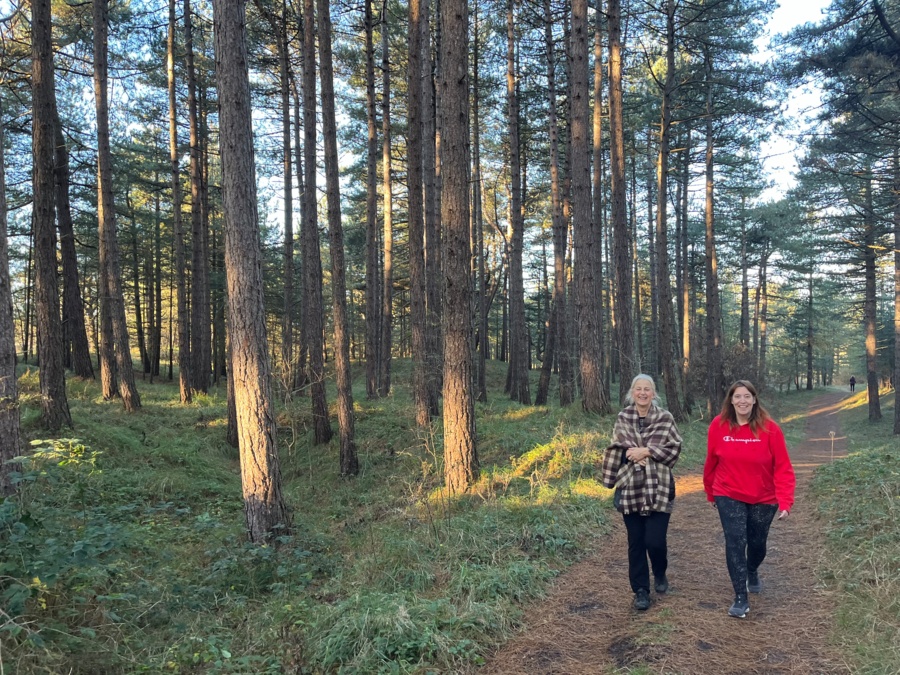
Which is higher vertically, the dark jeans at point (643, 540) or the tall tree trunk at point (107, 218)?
the tall tree trunk at point (107, 218)

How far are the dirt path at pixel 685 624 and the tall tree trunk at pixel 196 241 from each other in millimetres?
13781

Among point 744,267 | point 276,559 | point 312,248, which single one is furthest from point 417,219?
point 744,267

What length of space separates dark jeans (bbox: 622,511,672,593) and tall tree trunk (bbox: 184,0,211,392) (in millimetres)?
13806

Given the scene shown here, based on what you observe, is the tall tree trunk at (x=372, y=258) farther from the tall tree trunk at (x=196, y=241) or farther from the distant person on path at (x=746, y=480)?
the distant person on path at (x=746, y=480)

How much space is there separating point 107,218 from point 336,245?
245 inches

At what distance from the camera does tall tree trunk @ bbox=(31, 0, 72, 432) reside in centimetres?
857

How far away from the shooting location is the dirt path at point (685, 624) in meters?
3.27

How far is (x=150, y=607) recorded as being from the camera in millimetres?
4336

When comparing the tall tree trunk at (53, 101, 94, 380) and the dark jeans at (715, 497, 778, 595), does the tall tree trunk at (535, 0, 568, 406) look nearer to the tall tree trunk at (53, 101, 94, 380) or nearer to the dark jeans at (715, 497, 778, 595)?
the dark jeans at (715, 497, 778, 595)

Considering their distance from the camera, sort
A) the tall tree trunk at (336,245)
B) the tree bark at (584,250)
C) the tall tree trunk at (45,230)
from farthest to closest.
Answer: the tree bark at (584,250) < the tall tree trunk at (336,245) < the tall tree trunk at (45,230)

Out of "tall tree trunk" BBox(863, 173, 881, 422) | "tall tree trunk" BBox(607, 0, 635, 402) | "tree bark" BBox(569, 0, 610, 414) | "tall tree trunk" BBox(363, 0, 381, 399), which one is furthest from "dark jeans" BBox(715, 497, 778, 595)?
"tall tree trunk" BBox(863, 173, 881, 422)

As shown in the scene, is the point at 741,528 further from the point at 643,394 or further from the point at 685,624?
the point at 643,394

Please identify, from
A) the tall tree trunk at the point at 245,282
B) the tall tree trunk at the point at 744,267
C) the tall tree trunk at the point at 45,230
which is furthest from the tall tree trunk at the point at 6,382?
the tall tree trunk at the point at 744,267

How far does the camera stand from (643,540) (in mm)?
3982
